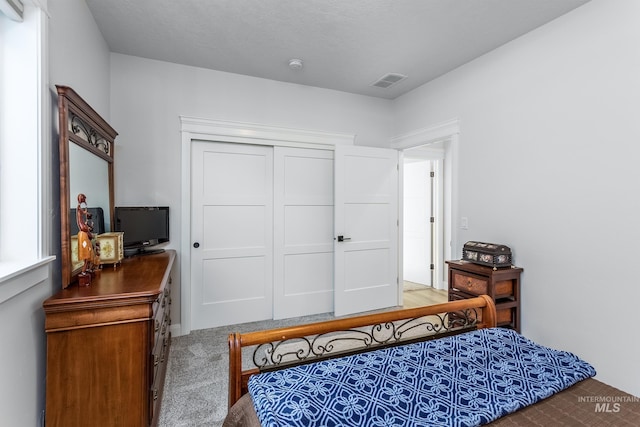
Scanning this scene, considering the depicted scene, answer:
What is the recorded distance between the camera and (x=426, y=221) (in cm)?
512

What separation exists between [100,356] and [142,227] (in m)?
1.55

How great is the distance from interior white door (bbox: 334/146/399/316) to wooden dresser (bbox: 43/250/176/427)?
2420 mm

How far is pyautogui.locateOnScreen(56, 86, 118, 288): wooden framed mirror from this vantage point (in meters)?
1.61

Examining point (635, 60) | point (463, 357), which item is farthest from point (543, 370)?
point (635, 60)

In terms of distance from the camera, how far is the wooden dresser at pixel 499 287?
2486 millimetres

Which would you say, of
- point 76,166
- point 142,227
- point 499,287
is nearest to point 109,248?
point 76,166

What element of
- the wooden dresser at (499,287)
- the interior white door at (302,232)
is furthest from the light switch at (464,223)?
the interior white door at (302,232)

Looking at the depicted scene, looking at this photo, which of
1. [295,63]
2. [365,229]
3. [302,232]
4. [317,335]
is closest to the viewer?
[317,335]

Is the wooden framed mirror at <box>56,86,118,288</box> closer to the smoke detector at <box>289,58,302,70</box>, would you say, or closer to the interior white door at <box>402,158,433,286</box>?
the smoke detector at <box>289,58,302,70</box>

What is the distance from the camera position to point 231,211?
3.41 meters

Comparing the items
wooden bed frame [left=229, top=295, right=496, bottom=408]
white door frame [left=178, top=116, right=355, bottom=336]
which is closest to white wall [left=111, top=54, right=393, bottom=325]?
white door frame [left=178, top=116, right=355, bottom=336]

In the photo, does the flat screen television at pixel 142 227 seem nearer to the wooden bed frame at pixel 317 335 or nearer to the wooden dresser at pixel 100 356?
the wooden dresser at pixel 100 356

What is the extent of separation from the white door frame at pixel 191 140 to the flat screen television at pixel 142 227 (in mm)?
210

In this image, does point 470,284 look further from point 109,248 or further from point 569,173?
point 109,248
